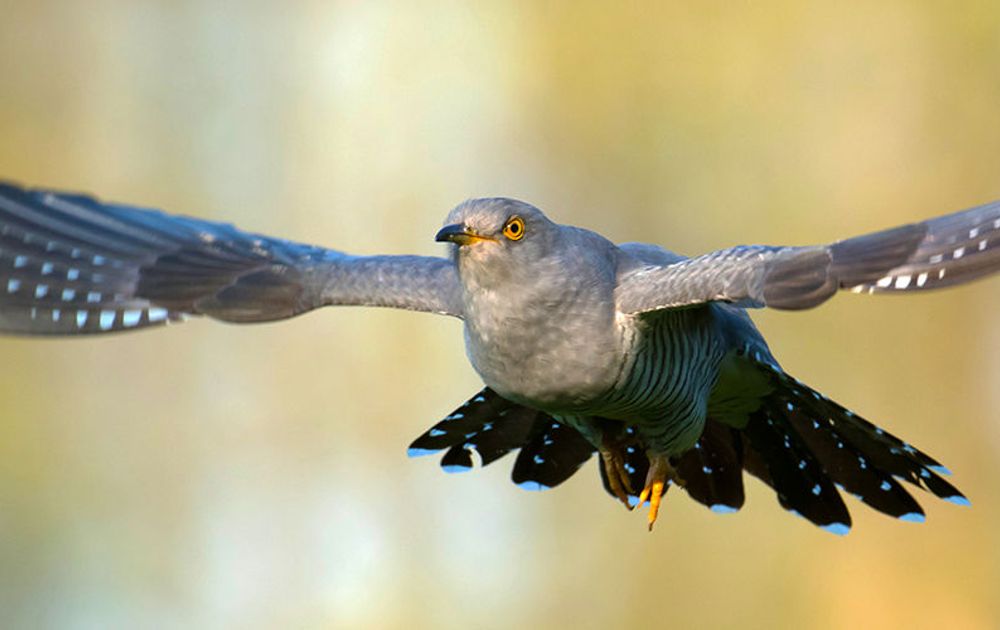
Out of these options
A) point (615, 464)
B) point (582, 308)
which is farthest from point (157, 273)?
point (615, 464)

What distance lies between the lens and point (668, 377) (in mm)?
4008

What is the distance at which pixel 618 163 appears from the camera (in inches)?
357

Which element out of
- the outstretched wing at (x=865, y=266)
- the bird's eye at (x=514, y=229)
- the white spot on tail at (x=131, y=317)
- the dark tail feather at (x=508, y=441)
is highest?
the bird's eye at (x=514, y=229)

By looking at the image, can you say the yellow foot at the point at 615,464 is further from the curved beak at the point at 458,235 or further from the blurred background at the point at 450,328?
the blurred background at the point at 450,328

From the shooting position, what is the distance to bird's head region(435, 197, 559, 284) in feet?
12.4

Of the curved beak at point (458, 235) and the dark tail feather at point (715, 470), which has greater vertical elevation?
the curved beak at point (458, 235)

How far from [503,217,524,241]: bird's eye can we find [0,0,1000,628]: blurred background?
4.82 meters

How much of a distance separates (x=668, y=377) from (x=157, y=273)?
5.75ft

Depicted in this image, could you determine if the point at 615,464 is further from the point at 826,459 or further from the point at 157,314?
the point at 157,314

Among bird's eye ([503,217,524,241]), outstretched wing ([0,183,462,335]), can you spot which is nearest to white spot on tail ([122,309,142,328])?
outstretched wing ([0,183,462,335])

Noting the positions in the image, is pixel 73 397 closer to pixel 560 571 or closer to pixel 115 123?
pixel 115 123

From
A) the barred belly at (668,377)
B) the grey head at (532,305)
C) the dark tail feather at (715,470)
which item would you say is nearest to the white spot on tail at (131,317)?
the grey head at (532,305)

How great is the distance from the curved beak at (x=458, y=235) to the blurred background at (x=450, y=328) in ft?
16.1

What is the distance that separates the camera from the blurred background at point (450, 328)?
872 cm
